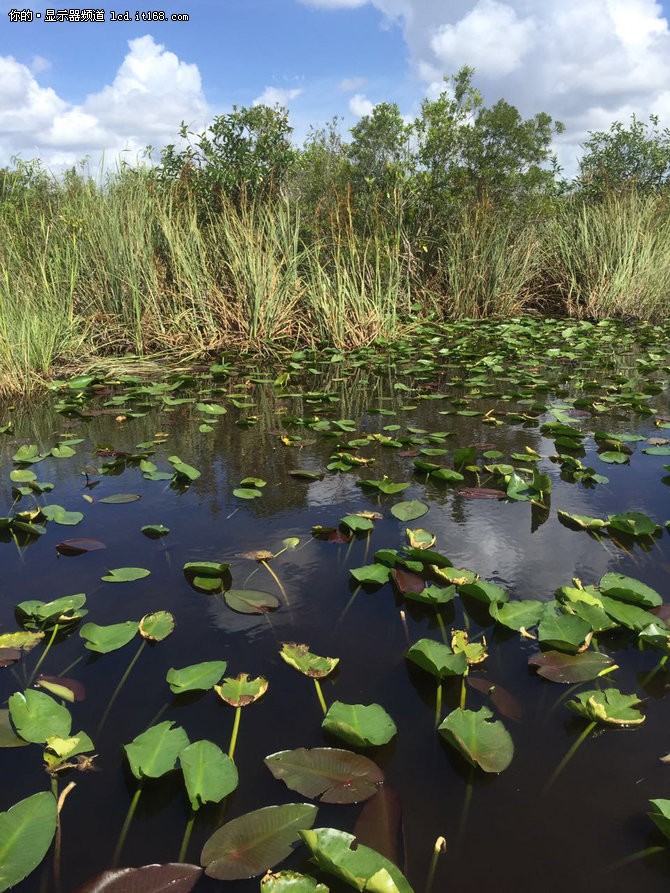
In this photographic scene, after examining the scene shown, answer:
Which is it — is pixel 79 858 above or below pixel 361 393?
below

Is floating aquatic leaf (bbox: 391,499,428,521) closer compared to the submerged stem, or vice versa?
the submerged stem

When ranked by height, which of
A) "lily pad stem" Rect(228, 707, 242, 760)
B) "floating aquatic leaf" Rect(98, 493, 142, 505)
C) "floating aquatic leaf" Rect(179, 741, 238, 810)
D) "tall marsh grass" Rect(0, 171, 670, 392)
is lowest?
"lily pad stem" Rect(228, 707, 242, 760)

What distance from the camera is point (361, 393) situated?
3.65 meters

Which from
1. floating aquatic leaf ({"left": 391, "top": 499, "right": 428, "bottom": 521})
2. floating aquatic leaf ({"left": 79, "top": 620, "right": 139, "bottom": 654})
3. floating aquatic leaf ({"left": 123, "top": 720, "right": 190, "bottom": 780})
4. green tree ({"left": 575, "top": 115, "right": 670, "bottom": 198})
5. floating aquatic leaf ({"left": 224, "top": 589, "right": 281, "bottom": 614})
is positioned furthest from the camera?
green tree ({"left": 575, "top": 115, "right": 670, "bottom": 198})

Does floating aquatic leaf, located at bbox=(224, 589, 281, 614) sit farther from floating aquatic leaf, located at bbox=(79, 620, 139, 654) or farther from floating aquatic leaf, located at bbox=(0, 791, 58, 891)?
floating aquatic leaf, located at bbox=(0, 791, 58, 891)

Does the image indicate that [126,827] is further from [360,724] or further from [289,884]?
[360,724]

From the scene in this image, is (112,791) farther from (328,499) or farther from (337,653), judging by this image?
(328,499)

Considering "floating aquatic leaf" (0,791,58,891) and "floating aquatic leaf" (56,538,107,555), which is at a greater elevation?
"floating aquatic leaf" (56,538,107,555)

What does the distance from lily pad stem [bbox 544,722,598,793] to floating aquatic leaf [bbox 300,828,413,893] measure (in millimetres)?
321

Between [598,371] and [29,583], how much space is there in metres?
3.79

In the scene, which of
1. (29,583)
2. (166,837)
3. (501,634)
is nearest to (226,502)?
(29,583)

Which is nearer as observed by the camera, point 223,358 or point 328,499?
point 328,499

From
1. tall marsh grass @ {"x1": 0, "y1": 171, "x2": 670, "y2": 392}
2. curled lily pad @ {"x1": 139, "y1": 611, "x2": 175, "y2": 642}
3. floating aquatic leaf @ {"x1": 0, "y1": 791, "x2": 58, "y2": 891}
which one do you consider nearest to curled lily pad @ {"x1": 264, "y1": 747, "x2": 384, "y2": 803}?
floating aquatic leaf @ {"x1": 0, "y1": 791, "x2": 58, "y2": 891}

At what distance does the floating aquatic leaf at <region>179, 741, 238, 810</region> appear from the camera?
92 cm
